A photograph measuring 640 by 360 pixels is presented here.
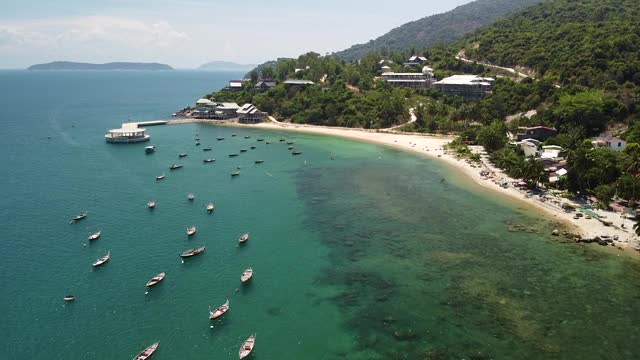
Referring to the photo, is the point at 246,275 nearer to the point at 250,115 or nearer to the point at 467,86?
the point at 250,115

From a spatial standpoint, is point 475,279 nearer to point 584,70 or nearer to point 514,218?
point 514,218

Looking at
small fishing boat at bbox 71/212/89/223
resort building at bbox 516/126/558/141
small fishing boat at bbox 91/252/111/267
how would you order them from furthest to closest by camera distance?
resort building at bbox 516/126/558/141
small fishing boat at bbox 71/212/89/223
small fishing boat at bbox 91/252/111/267

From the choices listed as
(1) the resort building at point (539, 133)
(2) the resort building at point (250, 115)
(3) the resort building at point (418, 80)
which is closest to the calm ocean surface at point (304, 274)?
(1) the resort building at point (539, 133)

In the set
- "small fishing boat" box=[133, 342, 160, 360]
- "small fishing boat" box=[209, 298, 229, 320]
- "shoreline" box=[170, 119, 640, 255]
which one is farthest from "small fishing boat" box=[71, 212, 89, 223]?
"shoreline" box=[170, 119, 640, 255]

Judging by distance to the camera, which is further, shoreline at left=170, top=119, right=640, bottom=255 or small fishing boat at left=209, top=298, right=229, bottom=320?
shoreline at left=170, top=119, right=640, bottom=255

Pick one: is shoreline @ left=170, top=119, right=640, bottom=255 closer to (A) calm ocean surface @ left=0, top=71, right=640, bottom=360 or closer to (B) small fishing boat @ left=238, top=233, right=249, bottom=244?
(A) calm ocean surface @ left=0, top=71, right=640, bottom=360

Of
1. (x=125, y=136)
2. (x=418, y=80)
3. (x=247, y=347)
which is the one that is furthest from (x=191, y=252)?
(x=418, y=80)

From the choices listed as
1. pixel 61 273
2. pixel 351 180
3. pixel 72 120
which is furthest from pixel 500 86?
pixel 72 120
